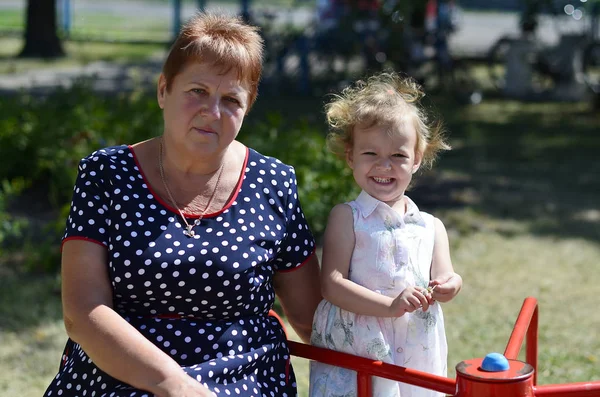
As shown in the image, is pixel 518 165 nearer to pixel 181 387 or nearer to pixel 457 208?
pixel 457 208

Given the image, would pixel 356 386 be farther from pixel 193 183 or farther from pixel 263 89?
pixel 263 89

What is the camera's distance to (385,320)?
2355mm

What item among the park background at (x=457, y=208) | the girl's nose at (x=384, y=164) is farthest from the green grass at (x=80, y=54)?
the girl's nose at (x=384, y=164)

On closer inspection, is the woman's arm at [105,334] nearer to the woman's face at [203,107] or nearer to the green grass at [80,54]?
the woman's face at [203,107]

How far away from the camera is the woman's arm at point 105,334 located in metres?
2.17

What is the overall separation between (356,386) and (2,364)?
2559 mm

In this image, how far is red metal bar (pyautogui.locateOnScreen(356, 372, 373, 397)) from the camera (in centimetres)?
222

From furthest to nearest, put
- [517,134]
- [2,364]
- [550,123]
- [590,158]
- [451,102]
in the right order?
[451,102], [550,123], [517,134], [590,158], [2,364]

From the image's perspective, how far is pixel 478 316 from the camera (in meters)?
5.13

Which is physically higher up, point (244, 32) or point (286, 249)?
point (244, 32)

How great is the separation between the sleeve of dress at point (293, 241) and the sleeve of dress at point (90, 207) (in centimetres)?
49

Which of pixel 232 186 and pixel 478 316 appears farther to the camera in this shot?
pixel 478 316

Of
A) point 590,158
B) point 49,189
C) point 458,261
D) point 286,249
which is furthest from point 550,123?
point 286,249

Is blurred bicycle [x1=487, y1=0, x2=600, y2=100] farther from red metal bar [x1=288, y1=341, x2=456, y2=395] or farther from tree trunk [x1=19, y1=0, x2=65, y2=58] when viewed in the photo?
red metal bar [x1=288, y1=341, x2=456, y2=395]
